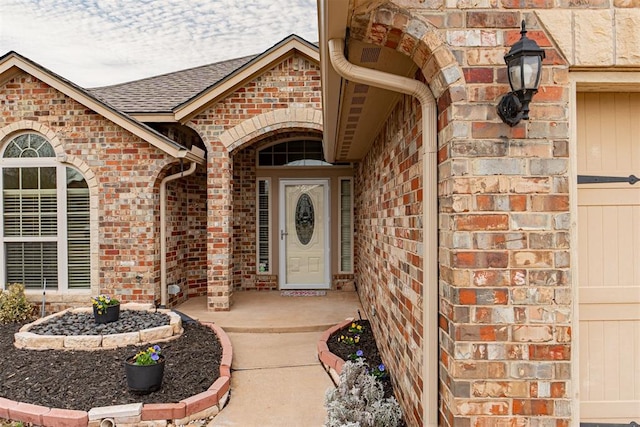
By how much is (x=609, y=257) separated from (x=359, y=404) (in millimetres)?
2007

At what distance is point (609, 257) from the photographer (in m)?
2.25

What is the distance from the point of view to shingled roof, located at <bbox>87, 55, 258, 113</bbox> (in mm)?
7820

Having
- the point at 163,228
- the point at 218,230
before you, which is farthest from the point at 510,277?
the point at 163,228

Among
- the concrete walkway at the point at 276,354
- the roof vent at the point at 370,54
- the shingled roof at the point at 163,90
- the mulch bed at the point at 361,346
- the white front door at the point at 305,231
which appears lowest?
the concrete walkway at the point at 276,354

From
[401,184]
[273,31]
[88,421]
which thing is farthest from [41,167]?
[273,31]

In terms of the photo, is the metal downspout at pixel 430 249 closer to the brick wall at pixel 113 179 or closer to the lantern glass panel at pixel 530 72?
the lantern glass panel at pixel 530 72

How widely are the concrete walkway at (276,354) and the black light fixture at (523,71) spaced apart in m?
3.04

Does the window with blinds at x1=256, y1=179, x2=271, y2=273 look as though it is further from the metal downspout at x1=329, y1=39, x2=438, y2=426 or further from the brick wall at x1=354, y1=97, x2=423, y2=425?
the metal downspout at x1=329, y1=39, x2=438, y2=426

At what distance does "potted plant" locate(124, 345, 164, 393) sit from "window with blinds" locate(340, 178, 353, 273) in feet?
18.3

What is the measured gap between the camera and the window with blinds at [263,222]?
9.15m

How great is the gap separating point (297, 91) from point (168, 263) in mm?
3816

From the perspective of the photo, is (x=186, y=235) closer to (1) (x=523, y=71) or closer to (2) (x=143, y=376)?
(2) (x=143, y=376)

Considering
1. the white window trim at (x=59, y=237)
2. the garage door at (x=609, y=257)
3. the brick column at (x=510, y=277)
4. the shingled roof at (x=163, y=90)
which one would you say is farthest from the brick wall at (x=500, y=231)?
the white window trim at (x=59, y=237)

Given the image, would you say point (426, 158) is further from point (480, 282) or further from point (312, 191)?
point (312, 191)
